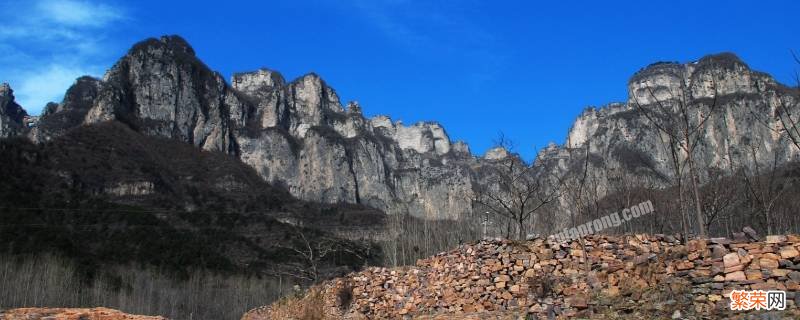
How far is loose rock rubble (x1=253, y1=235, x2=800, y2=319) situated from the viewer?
8328 millimetres

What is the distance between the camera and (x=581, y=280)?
10.9m

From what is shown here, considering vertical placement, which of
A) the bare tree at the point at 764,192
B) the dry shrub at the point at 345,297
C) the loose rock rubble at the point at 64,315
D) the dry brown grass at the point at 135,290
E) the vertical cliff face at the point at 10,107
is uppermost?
the vertical cliff face at the point at 10,107

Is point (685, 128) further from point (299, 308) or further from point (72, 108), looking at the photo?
point (72, 108)

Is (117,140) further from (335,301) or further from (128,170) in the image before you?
(335,301)

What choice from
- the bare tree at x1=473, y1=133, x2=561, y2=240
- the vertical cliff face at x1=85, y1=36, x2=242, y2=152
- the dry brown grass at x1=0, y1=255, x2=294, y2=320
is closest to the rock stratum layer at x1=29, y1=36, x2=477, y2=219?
the vertical cliff face at x1=85, y1=36, x2=242, y2=152

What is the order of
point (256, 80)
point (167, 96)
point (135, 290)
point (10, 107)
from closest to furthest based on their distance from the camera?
point (135, 290)
point (167, 96)
point (10, 107)
point (256, 80)

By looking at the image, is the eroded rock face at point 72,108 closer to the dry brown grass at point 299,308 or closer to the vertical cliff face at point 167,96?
the vertical cliff face at point 167,96

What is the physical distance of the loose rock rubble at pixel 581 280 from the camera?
8328 millimetres

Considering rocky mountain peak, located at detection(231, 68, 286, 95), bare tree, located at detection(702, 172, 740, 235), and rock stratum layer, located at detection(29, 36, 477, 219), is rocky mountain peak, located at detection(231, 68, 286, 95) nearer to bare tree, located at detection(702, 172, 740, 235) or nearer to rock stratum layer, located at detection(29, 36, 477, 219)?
rock stratum layer, located at detection(29, 36, 477, 219)

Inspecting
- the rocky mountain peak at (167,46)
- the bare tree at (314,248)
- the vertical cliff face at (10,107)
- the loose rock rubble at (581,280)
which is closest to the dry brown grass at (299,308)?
the loose rock rubble at (581,280)

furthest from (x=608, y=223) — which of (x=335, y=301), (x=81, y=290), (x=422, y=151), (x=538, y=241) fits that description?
(x=422, y=151)

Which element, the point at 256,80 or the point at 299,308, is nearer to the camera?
the point at 299,308

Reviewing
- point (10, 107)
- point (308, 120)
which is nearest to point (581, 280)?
point (308, 120)

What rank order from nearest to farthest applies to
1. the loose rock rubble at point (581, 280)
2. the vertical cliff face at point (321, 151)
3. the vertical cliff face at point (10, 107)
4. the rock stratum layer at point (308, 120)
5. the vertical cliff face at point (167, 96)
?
the loose rock rubble at point (581, 280)
the rock stratum layer at point (308, 120)
the vertical cliff face at point (167, 96)
the vertical cliff face at point (321, 151)
the vertical cliff face at point (10, 107)
